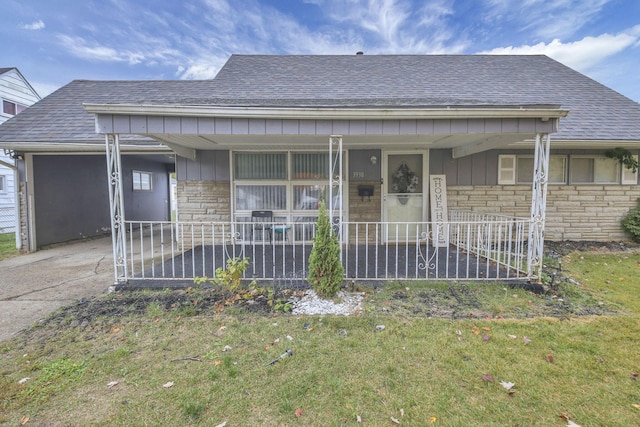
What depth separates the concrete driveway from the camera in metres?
3.62

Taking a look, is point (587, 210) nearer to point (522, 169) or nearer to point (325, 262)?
point (522, 169)

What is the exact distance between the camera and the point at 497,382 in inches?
91.0

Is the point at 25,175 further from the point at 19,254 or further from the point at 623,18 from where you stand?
the point at 623,18

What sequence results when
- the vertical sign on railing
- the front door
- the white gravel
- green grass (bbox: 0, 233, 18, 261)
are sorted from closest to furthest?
the white gravel → the vertical sign on railing → the front door → green grass (bbox: 0, 233, 18, 261)

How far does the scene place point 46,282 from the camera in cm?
486

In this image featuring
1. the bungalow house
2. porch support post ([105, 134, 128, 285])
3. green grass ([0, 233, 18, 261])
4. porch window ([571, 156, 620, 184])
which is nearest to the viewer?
porch support post ([105, 134, 128, 285])

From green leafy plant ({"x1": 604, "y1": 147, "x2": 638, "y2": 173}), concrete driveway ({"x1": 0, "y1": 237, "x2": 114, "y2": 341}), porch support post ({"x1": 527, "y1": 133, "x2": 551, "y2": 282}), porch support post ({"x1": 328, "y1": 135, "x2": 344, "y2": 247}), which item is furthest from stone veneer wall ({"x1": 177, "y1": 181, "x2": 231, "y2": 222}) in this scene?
green leafy plant ({"x1": 604, "y1": 147, "x2": 638, "y2": 173})

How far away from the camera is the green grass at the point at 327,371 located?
2010 mm

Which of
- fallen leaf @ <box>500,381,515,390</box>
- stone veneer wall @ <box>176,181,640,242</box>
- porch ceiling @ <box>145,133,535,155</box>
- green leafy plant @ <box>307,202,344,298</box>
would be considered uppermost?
porch ceiling @ <box>145,133,535,155</box>

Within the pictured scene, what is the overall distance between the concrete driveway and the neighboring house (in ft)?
17.6

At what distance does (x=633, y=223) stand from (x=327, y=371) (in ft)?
28.7

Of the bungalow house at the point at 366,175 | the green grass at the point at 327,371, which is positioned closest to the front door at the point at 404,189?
the bungalow house at the point at 366,175

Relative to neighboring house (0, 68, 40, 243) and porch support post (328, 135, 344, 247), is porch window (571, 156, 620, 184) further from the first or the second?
neighboring house (0, 68, 40, 243)

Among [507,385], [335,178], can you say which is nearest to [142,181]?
[335,178]
